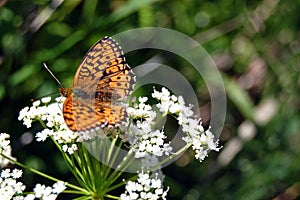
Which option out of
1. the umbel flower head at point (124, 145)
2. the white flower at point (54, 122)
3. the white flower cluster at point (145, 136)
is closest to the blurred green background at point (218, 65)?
the white flower at point (54, 122)

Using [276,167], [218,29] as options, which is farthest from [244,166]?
[218,29]

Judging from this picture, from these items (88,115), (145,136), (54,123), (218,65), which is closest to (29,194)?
(54,123)

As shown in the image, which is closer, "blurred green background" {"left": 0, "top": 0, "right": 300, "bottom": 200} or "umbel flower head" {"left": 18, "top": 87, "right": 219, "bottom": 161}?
"umbel flower head" {"left": 18, "top": 87, "right": 219, "bottom": 161}

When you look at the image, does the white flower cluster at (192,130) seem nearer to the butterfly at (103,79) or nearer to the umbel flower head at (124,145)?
the umbel flower head at (124,145)

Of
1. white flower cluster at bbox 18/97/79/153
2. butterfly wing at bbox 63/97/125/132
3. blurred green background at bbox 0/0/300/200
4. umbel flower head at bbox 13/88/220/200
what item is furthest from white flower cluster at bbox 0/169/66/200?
blurred green background at bbox 0/0/300/200

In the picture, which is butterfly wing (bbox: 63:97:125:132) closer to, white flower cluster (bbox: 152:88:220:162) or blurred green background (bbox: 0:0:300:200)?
white flower cluster (bbox: 152:88:220:162)

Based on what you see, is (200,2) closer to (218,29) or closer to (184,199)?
(218,29)

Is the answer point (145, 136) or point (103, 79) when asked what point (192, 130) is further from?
point (103, 79)
